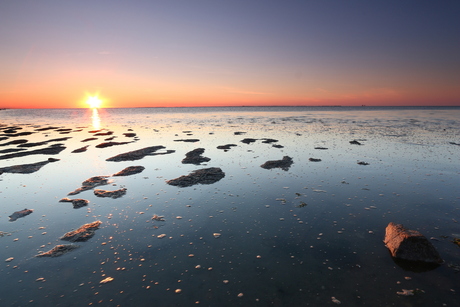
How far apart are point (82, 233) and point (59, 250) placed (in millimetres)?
971

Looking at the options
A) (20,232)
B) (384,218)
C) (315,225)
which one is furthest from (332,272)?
(20,232)

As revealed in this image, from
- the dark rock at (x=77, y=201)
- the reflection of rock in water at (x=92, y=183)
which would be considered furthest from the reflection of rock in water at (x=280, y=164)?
the dark rock at (x=77, y=201)

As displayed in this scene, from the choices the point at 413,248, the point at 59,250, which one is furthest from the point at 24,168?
the point at 413,248

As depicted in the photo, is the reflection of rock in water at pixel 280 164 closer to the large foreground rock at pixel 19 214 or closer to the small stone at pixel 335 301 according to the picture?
the small stone at pixel 335 301

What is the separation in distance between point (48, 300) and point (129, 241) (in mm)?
2660

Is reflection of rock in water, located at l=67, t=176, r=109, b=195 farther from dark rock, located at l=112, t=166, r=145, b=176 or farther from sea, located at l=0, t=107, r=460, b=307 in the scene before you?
dark rock, located at l=112, t=166, r=145, b=176

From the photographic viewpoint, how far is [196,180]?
1416 cm

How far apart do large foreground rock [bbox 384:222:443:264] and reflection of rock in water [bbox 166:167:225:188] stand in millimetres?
9321

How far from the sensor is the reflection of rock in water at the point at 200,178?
13.7 metres

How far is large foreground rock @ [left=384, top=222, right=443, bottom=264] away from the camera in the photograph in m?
6.79

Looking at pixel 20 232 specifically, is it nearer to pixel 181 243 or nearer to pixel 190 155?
pixel 181 243

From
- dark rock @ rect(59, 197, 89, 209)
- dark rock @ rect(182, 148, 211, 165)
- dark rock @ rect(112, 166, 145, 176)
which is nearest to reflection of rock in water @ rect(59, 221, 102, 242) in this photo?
dark rock @ rect(59, 197, 89, 209)

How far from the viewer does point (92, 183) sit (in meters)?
13.7

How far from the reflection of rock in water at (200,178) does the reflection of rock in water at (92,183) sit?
4.04m
